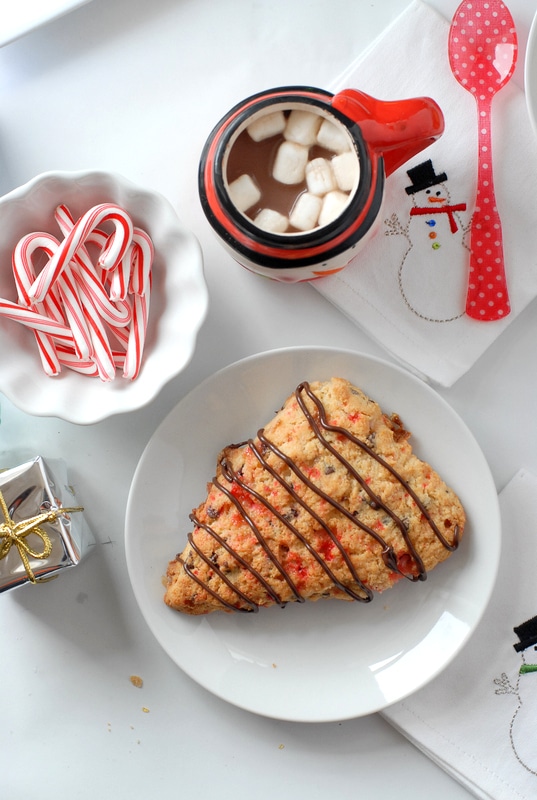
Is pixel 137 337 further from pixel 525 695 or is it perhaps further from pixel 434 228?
pixel 525 695

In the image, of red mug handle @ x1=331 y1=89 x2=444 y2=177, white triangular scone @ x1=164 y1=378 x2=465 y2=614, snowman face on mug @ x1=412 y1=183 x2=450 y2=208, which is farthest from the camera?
snowman face on mug @ x1=412 y1=183 x2=450 y2=208

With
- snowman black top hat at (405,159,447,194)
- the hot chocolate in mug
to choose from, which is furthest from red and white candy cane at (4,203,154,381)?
snowman black top hat at (405,159,447,194)

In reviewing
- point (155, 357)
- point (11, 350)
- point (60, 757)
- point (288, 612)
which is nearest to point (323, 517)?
point (288, 612)

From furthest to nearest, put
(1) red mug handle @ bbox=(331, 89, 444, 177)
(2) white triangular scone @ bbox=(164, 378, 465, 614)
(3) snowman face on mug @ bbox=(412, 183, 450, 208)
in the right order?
1. (3) snowman face on mug @ bbox=(412, 183, 450, 208)
2. (2) white triangular scone @ bbox=(164, 378, 465, 614)
3. (1) red mug handle @ bbox=(331, 89, 444, 177)

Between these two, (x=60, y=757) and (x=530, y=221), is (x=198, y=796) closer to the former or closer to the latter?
(x=60, y=757)

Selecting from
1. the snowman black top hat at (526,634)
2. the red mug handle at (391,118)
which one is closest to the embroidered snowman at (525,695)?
the snowman black top hat at (526,634)

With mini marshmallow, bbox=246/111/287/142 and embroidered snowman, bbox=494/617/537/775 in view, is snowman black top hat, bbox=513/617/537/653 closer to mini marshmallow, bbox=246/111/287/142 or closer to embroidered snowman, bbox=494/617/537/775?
embroidered snowman, bbox=494/617/537/775

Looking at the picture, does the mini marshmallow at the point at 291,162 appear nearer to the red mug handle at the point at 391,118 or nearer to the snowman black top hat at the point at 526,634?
the red mug handle at the point at 391,118
